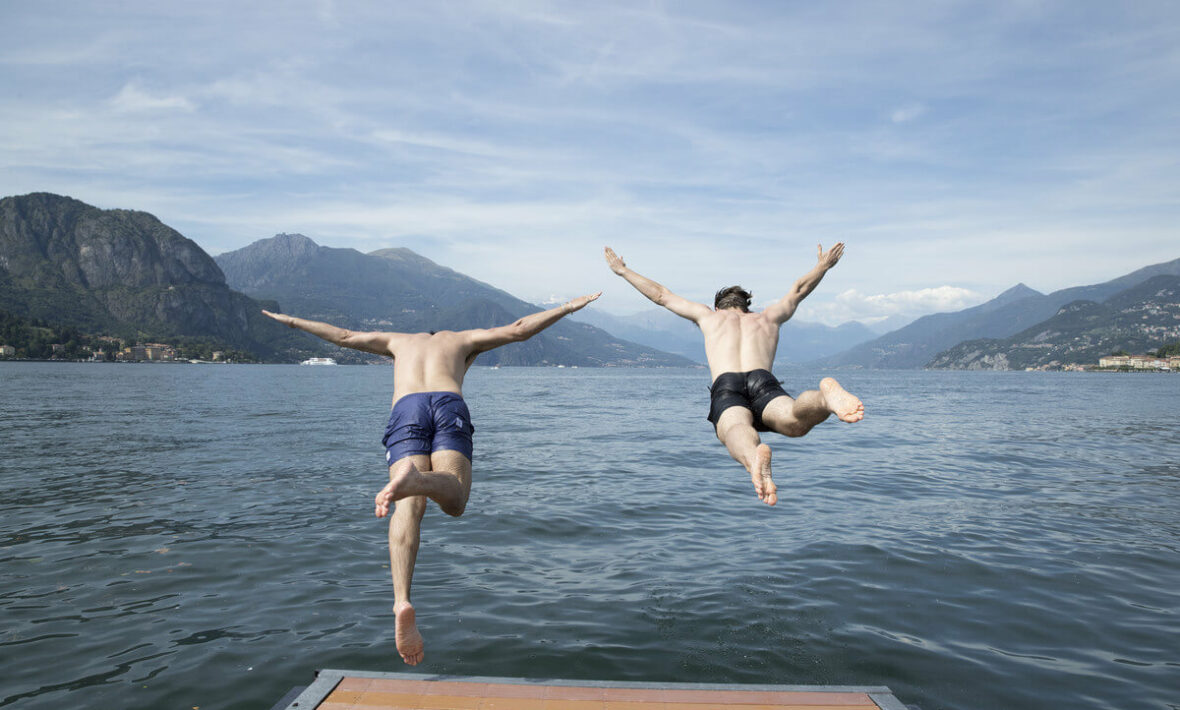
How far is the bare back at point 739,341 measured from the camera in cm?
809

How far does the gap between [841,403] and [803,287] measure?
3.45m

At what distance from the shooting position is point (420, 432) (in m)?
7.10

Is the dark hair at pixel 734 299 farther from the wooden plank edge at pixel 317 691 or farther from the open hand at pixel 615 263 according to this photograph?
the wooden plank edge at pixel 317 691

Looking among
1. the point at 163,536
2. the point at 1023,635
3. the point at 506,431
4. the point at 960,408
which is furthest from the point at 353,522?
the point at 960,408

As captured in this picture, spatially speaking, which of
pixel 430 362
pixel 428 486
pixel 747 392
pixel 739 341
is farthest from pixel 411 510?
pixel 739 341

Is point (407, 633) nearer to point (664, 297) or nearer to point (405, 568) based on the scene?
point (405, 568)

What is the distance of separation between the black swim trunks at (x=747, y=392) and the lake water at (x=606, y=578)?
362 centimetres

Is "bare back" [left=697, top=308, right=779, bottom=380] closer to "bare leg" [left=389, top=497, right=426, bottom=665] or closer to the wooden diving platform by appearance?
the wooden diving platform

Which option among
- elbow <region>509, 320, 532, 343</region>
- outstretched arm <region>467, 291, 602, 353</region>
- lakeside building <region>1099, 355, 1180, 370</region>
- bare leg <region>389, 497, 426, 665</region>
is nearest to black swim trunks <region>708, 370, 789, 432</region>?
outstretched arm <region>467, 291, 602, 353</region>

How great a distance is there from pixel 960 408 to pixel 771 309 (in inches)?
2349

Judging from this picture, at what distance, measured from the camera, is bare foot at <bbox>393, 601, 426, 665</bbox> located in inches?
230

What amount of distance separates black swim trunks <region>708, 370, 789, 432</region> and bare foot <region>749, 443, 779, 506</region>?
1.34 metres

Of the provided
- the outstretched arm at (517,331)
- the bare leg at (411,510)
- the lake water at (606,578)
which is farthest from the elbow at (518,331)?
the lake water at (606,578)

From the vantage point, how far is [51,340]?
159 meters
